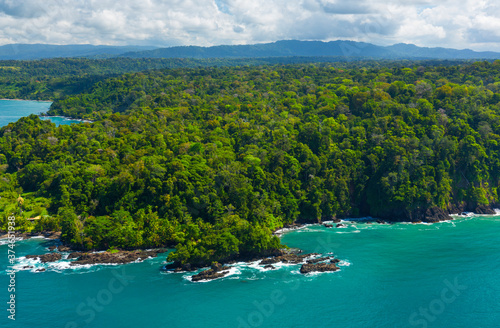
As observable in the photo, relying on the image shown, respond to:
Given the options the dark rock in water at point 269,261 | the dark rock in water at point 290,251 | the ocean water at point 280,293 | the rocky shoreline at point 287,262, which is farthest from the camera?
the dark rock in water at point 290,251

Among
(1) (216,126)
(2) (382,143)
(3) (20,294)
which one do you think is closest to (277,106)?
(1) (216,126)

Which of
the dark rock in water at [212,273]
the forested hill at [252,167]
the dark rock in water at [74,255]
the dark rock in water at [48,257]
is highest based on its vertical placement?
the forested hill at [252,167]

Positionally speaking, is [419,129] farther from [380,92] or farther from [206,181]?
[206,181]

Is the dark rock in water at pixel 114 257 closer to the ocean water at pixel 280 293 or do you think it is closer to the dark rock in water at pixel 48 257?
the ocean water at pixel 280 293

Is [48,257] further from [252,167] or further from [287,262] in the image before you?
[252,167]

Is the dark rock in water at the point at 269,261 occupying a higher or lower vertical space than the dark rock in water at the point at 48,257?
lower

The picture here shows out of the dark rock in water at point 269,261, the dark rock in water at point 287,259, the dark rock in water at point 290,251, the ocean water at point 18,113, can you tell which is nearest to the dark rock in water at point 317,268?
the dark rock in water at point 287,259

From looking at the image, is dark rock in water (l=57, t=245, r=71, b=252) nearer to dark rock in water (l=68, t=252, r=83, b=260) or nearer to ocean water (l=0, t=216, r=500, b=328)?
ocean water (l=0, t=216, r=500, b=328)
